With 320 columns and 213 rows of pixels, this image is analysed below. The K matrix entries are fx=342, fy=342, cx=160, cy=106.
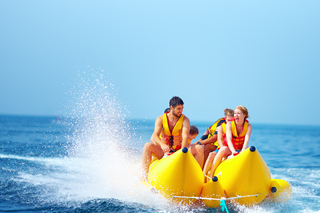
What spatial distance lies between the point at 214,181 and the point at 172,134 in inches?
40.7

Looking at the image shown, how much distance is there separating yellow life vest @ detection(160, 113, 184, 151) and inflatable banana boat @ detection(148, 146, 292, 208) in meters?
0.64

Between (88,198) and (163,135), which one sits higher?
(163,135)

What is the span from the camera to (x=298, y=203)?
517 centimetres

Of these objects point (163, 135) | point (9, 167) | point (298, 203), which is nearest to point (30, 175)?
point (9, 167)

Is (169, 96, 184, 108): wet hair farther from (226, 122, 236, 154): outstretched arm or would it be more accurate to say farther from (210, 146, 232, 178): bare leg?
(210, 146, 232, 178): bare leg

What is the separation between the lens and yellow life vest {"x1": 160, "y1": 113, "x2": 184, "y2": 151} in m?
4.80

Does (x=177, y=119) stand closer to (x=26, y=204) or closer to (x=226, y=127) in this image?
(x=226, y=127)

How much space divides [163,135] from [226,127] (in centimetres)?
91

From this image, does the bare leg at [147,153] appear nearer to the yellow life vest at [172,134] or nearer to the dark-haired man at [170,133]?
the dark-haired man at [170,133]

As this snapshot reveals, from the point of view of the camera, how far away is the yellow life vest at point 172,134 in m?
4.80

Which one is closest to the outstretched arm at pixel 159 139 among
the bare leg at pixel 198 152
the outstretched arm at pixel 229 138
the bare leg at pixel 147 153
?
the bare leg at pixel 147 153

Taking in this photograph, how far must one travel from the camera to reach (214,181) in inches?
161

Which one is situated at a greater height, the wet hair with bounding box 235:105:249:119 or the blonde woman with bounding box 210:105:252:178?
the wet hair with bounding box 235:105:249:119

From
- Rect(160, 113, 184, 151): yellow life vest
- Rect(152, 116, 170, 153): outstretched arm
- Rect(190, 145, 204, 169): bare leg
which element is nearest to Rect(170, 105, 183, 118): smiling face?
Rect(160, 113, 184, 151): yellow life vest
